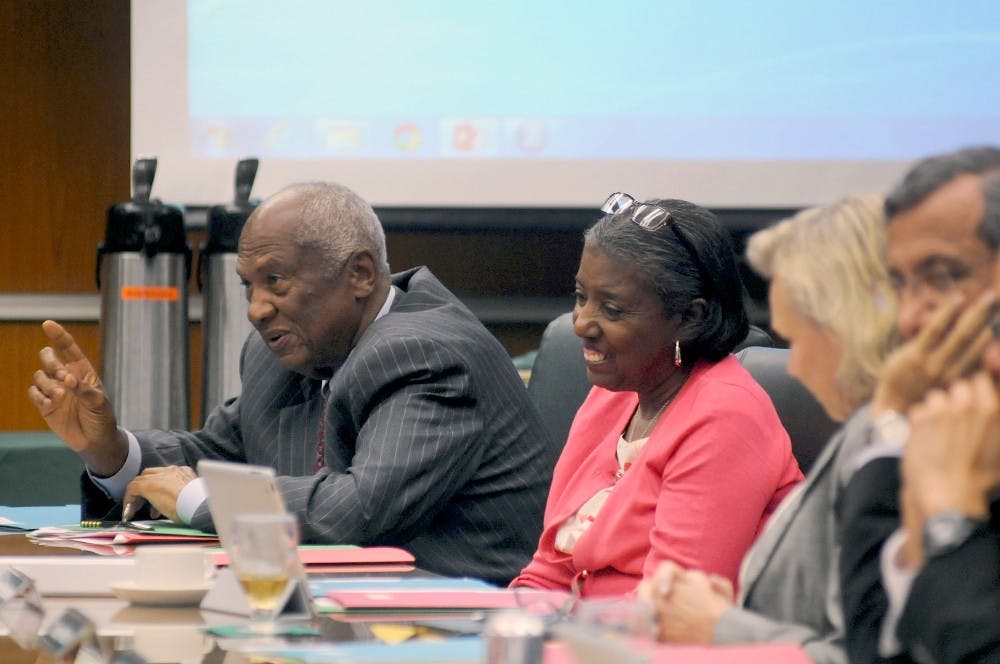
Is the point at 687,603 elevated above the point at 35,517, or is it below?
above

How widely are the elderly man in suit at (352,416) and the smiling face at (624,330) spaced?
0.30 meters

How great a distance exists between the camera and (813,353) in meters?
1.43

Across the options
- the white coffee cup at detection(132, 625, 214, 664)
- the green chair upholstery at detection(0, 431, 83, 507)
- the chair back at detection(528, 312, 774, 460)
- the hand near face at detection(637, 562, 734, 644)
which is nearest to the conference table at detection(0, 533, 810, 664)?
the white coffee cup at detection(132, 625, 214, 664)

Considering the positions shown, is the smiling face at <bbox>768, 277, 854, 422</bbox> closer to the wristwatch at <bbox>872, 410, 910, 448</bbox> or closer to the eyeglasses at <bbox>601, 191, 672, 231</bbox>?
the wristwatch at <bbox>872, 410, 910, 448</bbox>

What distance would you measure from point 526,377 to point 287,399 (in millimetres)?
1018

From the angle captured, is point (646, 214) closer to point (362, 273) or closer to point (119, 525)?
point (362, 273)

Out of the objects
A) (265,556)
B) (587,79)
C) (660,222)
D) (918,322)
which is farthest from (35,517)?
(587,79)

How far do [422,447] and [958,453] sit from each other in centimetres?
135

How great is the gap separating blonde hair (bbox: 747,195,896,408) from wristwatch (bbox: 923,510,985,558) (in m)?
0.23

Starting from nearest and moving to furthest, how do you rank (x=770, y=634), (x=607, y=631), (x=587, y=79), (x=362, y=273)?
(x=607, y=631), (x=770, y=634), (x=362, y=273), (x=587, y=79)

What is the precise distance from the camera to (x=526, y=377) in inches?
146

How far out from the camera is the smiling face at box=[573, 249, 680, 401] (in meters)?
2.24

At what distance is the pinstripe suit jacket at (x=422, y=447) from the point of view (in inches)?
90.8

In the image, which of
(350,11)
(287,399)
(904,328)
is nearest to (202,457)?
(287,399)
